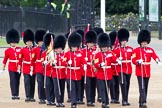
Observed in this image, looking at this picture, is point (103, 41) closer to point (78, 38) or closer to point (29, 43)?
point (78, 38)

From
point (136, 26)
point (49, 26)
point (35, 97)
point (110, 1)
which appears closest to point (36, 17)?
point (49, 26)

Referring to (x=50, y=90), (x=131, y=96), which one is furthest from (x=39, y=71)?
(x=131, y=96)

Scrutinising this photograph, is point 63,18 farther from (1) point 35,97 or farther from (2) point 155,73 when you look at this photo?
(1) point 35,97

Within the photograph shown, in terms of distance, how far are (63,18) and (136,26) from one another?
59.2 ft

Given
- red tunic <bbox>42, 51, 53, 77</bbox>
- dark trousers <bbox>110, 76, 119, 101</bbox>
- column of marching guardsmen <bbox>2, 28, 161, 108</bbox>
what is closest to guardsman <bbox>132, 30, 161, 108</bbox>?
column of marching guardsmen <bbox>2, 28, 161, 108</bbox>

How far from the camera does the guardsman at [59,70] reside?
17.5 metres

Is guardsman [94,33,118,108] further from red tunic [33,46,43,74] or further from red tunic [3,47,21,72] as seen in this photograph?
red tunic [3,47,21,72]

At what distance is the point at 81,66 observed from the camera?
1761 centimetres

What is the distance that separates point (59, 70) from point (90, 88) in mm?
974

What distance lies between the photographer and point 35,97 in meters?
19.6

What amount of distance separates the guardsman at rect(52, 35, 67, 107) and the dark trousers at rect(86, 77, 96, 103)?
0.65 meters

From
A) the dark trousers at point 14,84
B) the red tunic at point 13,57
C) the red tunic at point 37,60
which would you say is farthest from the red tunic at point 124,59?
the dark trousers at point 14,84

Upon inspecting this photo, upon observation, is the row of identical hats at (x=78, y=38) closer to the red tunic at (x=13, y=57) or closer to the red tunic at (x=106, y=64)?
the red tunic at (x=106, y=64)

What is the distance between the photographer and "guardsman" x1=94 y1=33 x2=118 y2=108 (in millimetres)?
17328
